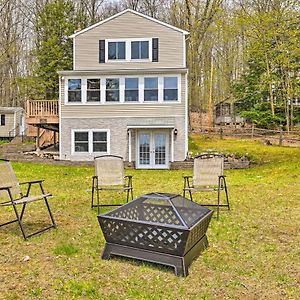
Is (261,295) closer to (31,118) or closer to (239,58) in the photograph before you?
(31,118)

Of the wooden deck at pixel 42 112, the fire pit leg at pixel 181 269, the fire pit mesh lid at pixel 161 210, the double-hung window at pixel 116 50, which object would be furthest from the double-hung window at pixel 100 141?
the fire pit leg at pixel 181 269

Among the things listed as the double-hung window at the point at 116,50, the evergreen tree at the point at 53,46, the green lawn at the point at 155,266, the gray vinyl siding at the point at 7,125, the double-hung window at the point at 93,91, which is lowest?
the green lawn at the point at 155,266

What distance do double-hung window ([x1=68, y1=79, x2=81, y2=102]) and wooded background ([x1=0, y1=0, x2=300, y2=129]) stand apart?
8961 millimetres

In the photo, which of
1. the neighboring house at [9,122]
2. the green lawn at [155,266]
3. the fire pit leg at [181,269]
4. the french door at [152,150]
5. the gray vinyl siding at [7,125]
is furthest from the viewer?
the gray vinyl siding at [7,125]

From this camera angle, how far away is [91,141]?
59.4ft

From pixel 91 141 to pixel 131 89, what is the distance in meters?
3.08

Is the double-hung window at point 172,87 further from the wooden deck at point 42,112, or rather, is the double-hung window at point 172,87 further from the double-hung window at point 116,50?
the wooden deck at point 42,112

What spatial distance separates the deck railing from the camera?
18.8m

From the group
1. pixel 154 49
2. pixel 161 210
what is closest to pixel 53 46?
pixel 154 49

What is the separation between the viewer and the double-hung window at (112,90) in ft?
58.6

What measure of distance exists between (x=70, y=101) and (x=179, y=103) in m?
5.15

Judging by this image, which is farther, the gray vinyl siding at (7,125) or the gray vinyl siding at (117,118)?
the gray vinyl siding at (7,125)

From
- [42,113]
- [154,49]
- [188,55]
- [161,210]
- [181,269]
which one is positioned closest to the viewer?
[181,269]

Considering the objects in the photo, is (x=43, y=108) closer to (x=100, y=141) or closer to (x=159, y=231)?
(x=100, y=141)
